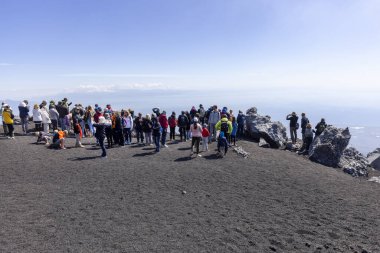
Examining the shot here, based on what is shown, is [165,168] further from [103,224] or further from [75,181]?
[103,224]

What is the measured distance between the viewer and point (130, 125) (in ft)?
78.7

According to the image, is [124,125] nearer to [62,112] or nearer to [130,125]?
[130,125]

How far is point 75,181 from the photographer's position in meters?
15.4

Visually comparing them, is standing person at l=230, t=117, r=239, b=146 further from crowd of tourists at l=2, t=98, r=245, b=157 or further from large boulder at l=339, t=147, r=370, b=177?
large boulder at l=339, t=147, r=370, b=177

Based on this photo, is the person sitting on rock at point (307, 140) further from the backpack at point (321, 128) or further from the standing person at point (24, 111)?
the standing person at point (24, 111)

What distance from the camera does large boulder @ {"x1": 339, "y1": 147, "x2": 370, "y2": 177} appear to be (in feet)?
80.9

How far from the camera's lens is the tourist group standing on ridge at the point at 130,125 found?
21.8m

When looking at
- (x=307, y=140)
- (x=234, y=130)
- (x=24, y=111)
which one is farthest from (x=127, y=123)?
(x=307, y=140)

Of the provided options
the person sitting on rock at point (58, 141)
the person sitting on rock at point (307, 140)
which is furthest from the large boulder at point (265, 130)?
the person sitting on rock at point (58, 141)

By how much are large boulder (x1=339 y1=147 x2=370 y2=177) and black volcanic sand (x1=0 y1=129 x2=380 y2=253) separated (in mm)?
5026

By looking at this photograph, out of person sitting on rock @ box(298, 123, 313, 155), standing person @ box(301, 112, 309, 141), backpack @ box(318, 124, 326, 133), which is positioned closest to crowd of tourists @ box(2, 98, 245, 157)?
standing person @ box(301, 112, 309, 141)

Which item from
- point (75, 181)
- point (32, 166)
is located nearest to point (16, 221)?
point (75, 181)

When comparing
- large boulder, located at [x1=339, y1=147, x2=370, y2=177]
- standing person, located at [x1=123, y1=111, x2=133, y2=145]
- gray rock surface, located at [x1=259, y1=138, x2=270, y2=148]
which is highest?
standing person, located at [x1=123, y1=111, x2=133, y2=145]

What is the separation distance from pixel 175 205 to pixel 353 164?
878 inches
